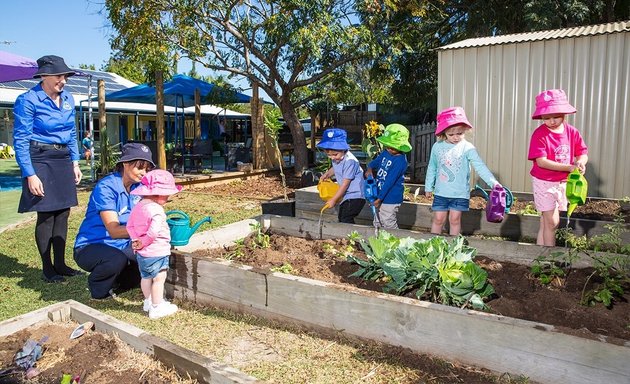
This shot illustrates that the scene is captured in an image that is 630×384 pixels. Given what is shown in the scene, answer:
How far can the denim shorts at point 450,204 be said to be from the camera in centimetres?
443

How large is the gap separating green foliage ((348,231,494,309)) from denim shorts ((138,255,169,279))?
131 centimetres

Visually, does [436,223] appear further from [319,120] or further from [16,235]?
Answer: [319,120]

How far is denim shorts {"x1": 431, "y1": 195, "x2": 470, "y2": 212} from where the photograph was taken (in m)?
4.43

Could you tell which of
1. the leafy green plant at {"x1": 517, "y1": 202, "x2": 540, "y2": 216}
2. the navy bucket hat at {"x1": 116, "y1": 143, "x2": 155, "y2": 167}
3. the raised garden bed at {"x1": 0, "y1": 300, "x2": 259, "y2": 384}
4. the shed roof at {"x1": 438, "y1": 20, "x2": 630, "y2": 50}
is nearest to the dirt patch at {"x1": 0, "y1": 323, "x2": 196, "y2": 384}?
the raised garden bed at {"x1": 0, "y1": 300, "x2": 259, "y2": 384}

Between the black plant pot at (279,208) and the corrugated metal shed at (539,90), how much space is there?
337 centimetres

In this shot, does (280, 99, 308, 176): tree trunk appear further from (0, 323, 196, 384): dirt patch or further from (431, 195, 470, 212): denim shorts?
(0, 323, 196, 384): dirt patch

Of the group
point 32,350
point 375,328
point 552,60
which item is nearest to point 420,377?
point 375,328

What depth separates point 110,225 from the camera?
3.62m

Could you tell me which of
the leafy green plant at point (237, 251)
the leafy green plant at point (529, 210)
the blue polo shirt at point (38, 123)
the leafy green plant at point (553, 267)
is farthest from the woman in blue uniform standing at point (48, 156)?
the leafy green plant at point (529, 210)

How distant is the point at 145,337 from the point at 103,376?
0.87ft

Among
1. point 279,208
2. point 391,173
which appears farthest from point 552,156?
point 279,208

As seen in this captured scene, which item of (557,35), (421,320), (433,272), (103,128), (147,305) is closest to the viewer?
(421,320)

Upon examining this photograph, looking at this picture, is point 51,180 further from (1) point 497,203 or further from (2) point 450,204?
(1) point 497,203

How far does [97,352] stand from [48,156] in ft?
7.97
